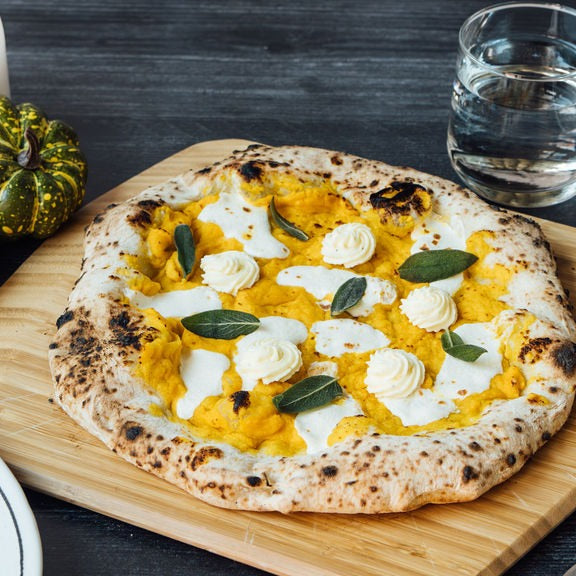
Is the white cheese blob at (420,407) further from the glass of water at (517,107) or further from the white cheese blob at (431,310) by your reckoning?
the glass of water at (517,107)

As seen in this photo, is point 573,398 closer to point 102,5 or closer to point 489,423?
point 489,423

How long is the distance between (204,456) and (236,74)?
125 inches

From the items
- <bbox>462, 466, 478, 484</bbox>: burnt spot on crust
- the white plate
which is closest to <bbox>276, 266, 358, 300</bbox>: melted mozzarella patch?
<bbox>462, 466, 478, 484</bbox>: burnt spot on crust

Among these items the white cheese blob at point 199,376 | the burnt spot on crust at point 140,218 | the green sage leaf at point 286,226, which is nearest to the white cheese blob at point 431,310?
Result: the green sage leaf at point 286,226

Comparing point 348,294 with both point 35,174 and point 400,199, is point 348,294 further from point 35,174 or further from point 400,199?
point 35,174

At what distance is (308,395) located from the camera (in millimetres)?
3168

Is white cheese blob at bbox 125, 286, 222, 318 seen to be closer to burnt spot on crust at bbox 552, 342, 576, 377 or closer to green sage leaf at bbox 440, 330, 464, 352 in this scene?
green sage leaf at bbox 440, 330, 464, 352

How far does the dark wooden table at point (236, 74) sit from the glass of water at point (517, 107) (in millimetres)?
283

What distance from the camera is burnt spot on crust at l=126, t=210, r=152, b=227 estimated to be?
A: 12.5 ft

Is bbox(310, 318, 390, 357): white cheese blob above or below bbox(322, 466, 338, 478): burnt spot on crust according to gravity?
above

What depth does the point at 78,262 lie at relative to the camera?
407cm

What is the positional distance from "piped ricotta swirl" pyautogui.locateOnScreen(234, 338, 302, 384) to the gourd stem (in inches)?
54.5

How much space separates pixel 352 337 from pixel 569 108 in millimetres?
1516

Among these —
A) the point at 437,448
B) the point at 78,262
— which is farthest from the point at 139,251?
the point at 437,448
